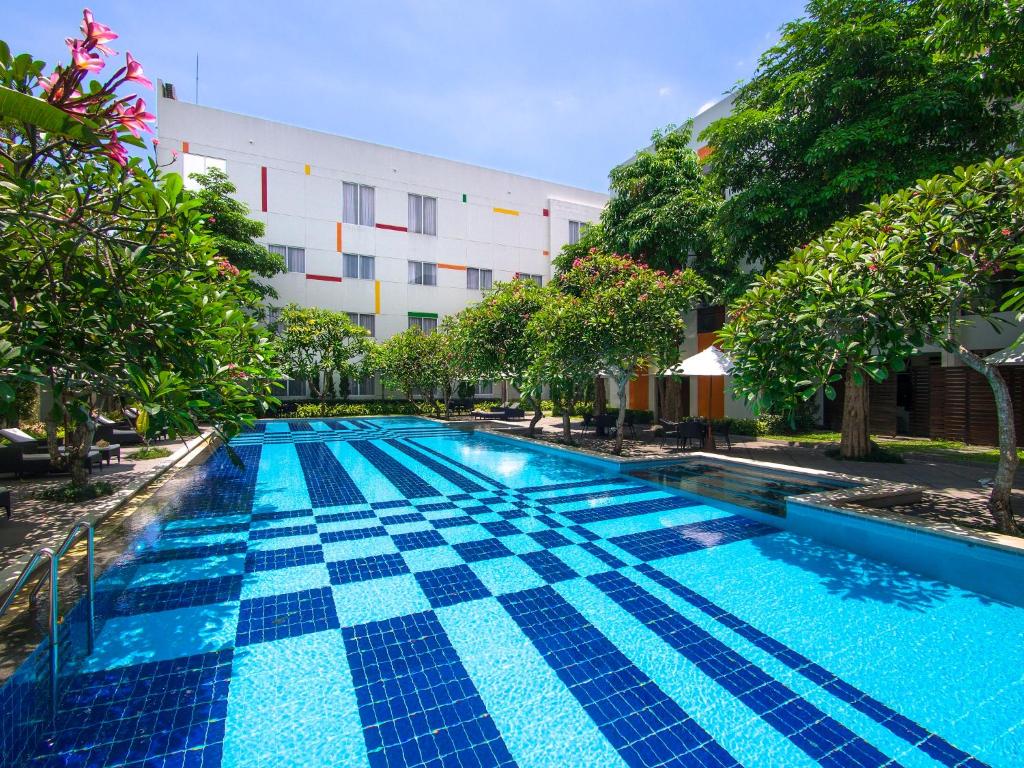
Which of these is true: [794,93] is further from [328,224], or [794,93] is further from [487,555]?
[328,224]

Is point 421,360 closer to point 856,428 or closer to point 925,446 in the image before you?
point 856,428

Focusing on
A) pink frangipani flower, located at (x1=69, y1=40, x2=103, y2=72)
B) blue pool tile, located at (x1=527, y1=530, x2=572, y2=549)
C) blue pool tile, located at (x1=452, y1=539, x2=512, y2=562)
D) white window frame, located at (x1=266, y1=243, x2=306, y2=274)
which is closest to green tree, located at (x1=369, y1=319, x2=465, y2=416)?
white window frame, located at (x1=266, y1=243, x2=306, y2=274)

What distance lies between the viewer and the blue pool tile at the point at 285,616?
4.04 metres

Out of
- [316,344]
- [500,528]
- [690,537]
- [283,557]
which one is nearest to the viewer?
[283,557]

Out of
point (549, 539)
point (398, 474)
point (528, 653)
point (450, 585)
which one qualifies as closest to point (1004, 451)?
point (549, 539)

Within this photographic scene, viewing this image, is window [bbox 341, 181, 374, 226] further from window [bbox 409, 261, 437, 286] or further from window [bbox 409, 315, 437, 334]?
window [bbox 409, 315, 437, 334]

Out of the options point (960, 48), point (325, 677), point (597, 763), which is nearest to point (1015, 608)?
point (597, 763)

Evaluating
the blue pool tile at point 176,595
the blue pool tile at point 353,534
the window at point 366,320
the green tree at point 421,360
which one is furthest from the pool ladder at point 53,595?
the window at point 366,320

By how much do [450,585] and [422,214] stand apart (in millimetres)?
25731

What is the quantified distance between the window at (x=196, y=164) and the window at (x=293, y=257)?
13.9ft

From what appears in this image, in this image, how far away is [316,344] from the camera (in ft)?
70.2

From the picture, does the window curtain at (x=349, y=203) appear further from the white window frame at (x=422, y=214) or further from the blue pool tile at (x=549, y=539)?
the blue pool tile at (x=549, y=539)

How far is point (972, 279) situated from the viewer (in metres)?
5.57

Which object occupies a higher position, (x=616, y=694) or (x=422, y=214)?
(x=422, y=214)
